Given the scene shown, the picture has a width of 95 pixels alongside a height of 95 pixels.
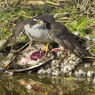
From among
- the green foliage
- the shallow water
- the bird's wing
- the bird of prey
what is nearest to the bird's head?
the bird of prey

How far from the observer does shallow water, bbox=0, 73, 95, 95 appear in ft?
→ 14.5

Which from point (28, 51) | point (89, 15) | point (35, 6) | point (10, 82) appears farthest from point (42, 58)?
point (35, 6)

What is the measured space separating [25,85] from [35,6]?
5081 millimetres

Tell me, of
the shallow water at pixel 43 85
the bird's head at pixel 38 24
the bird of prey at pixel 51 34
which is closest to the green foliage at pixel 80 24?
the bird of prey at pixel 51 34

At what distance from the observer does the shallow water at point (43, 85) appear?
4.43 m

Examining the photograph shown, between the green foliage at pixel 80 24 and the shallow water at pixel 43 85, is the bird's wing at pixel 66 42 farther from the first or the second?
the green foliage at pixel 80 24

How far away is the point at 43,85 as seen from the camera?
4910 mm

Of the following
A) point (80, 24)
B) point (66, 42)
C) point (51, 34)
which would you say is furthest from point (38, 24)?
point (80, 24)

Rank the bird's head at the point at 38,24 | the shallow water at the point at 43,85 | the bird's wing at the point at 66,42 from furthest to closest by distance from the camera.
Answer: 1. the bird's head at the point at 38,24
2. the bird's wing at the point at 66,42
3. the shallow water at the point at 43,85

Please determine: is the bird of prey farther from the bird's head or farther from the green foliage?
the green foliage

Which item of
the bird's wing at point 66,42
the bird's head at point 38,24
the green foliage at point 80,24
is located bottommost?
the green foliage at point 80,24

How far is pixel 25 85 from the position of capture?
4.90 m

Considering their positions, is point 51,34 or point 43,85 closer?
point 43,85

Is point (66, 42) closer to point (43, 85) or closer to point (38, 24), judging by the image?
point (38, 24)
